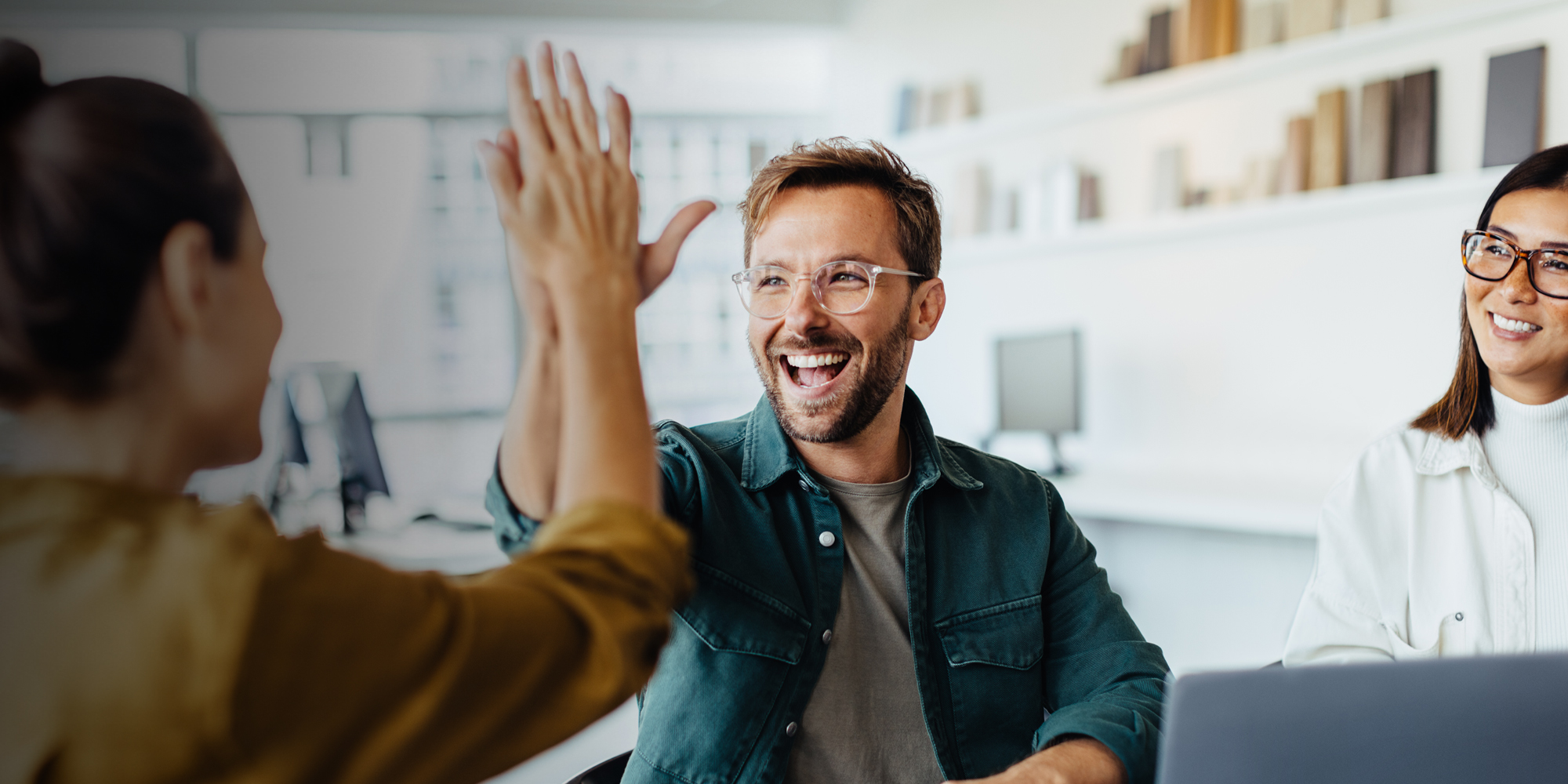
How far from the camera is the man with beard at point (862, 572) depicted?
4.13ft

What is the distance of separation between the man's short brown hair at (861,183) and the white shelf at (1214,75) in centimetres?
220

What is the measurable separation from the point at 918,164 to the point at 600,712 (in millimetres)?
4254

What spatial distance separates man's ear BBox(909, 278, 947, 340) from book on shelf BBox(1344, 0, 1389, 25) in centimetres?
229

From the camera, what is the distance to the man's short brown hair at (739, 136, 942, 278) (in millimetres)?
1538

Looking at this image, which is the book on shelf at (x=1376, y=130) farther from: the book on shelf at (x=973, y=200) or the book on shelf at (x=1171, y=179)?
the book on shelf at (x=973, y=200)

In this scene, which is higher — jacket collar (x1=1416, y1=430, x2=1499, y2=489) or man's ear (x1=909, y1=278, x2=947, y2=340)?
man's ear (x1=909, y1=278, x2=947, y2=340)

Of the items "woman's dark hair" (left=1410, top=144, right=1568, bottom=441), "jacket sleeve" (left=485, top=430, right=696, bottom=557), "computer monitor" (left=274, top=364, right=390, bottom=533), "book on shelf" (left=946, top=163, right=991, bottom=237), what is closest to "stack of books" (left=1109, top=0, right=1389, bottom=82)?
"book on shelf" (left=946, top=163, right=991, bottom=237)

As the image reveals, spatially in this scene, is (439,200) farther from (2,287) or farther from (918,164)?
(2,287)

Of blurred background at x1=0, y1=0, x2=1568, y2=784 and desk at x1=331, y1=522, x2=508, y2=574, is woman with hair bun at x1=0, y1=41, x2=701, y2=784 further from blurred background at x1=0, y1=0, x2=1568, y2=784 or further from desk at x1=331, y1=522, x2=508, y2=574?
desk at x1=331, y1=522, x2=508, y2=574

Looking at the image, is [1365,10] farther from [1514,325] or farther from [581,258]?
[581,258]

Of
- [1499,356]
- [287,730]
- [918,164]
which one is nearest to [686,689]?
[287,730]

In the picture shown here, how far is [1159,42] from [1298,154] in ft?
2.30

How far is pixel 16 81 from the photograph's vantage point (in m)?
0.58

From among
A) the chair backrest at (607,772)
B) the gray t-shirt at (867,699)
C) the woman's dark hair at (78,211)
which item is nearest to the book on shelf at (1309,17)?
the gray t-shirt at (867,699)
